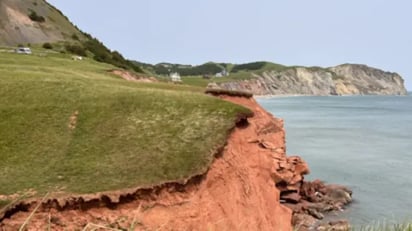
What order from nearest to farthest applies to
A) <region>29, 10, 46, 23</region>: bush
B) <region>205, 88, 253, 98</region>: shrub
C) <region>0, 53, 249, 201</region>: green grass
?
<region>0, 53, 249, 201</region>: green grass → <region>205, 88, 253, 98</region>: shrub → <region>29, 10, 46, 23</region>: bush

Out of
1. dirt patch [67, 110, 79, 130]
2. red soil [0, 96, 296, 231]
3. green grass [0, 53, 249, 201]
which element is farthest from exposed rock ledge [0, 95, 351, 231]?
dirt patch [67, 110, 79, 130]

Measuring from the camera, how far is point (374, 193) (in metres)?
37.5

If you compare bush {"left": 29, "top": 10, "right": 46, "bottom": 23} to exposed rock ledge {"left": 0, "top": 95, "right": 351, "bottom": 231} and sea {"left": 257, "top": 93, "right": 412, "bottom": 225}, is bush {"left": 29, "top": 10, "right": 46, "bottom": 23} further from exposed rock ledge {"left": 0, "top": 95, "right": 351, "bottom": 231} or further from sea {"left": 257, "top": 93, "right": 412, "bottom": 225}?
exposed rock ledge {"left": 0, "top": 95, "right": 351, "bottom": 231}

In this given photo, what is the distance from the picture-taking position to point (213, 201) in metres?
17.8

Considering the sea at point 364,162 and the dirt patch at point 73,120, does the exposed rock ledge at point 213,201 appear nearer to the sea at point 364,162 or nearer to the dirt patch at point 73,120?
the sea at point 364,162

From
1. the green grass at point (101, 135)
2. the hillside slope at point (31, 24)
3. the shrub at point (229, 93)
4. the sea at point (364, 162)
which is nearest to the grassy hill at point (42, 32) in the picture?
the hillside slope at point (31, 24)

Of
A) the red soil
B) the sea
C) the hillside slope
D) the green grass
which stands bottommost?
the sea

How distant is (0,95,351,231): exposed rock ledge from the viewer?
49.7 feet

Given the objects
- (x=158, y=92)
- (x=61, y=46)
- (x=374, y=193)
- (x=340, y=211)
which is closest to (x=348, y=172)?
(x=374, y=193)

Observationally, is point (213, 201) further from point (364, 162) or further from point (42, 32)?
point (42, 32)

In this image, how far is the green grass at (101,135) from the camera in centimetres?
1653

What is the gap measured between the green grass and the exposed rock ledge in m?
0.49

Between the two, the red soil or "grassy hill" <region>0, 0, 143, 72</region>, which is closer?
the red soil

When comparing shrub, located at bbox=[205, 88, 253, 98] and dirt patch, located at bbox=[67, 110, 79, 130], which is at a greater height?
shrub, located at bbox=[205, 88, 253, 98]
